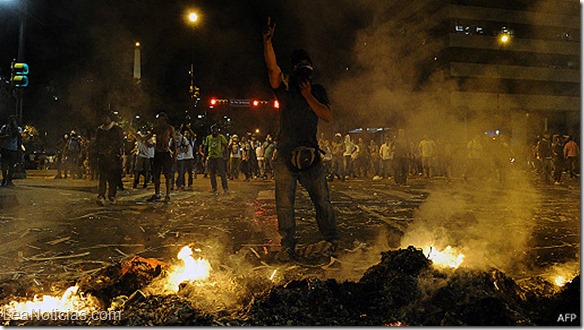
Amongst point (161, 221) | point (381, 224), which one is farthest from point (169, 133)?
point (381, 224)

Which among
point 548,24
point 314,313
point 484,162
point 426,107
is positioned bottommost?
point 314,313

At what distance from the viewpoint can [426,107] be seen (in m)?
11.4

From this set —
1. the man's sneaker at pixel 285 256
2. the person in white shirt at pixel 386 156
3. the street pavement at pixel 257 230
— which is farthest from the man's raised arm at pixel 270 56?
the person in white shirt at pixel 386 156

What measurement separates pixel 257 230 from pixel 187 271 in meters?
2.03

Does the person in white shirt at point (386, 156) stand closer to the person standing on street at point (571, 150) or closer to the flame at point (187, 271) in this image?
the person standing on street at point (571, 150)

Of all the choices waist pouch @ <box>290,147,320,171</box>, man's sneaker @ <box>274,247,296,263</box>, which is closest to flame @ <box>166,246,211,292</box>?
man's sneaker @ <box>274,247,296,263</box>

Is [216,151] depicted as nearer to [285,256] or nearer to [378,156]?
[285,256]

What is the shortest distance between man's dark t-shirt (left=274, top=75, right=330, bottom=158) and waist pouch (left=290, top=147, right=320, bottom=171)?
7 cm

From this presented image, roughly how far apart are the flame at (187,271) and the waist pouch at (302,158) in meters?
1.16

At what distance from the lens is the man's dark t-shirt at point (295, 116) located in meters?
3.68

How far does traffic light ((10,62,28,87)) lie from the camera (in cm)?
1220

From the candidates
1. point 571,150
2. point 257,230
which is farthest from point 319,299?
point 571,150

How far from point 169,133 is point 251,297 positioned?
536cm

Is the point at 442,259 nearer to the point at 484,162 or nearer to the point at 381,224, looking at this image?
the point at 381,224
